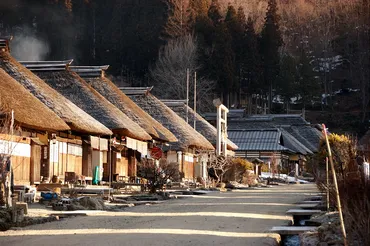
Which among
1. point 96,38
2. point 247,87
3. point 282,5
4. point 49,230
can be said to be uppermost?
point 282,5

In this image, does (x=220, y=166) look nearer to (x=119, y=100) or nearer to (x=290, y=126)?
(x=119, y=100)

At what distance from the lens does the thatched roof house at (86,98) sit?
27.4m

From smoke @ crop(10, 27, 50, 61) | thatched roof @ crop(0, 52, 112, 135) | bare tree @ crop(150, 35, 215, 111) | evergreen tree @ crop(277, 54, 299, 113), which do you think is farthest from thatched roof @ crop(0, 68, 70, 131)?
evergreen tree @ crop(277, 54, 299, 113)

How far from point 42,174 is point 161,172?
4778 mm

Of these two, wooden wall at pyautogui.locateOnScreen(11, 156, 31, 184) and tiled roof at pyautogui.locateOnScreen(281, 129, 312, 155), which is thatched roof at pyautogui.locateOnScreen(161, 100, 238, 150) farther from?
wooden wall at pyautogui.locateOnScreen(11, 156, 31, 184)

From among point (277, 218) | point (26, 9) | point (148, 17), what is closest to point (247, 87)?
point (148, 17)

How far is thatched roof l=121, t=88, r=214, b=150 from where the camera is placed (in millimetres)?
35906

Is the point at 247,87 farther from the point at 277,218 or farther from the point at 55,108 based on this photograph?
the point at 277,218

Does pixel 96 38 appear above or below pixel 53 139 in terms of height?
above

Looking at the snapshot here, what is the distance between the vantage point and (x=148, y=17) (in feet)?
215

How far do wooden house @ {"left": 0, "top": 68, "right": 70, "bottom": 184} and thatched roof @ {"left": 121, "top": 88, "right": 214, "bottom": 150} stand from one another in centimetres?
1430

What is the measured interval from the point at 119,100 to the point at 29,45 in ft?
115

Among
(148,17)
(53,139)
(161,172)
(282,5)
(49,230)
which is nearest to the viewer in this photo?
(49,230)

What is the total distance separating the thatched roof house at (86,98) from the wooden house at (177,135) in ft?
20.0
